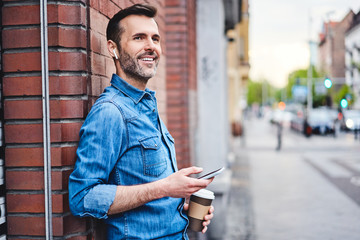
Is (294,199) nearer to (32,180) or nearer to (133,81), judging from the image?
(133,81)

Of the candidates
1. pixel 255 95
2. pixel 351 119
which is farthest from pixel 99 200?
pixel 255 95

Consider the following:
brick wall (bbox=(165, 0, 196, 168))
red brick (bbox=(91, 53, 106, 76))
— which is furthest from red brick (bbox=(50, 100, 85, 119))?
brick wall (bbox=(165, 0, 196, 168))

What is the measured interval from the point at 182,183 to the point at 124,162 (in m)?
0.30

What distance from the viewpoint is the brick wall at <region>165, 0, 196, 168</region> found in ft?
18.3

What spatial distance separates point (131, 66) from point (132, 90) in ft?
0.40

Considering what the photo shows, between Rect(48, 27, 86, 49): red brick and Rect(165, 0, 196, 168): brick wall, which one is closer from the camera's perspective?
Rect(48, 27, 86, 49): red brick

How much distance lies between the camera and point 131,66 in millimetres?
2078

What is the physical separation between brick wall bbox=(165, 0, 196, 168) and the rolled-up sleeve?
3.69m

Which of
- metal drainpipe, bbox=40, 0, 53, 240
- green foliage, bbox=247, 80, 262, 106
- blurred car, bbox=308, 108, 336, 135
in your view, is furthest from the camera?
green foliage, bbox=247, 80, 262, 106

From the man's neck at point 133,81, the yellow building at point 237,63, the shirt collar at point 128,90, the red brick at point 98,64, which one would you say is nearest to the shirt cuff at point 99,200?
the shirt collar at point 128,90

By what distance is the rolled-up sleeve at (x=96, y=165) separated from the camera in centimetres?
174

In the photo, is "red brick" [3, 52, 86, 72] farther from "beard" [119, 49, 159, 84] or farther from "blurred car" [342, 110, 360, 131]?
"blurred car" [342, 110, 360, 131]

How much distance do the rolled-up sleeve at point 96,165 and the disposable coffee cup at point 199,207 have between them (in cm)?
51

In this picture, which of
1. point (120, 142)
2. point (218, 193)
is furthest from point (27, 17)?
→ point (218, 193)
